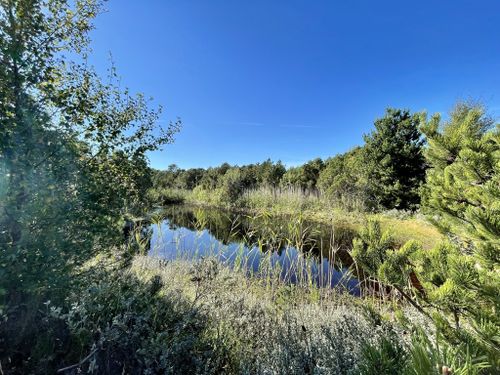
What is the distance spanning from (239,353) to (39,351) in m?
1.21

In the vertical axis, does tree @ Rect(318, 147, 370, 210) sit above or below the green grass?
above

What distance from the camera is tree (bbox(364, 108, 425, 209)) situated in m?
10.1

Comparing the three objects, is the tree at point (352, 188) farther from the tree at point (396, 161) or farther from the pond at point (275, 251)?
the pond at point (275, 251)

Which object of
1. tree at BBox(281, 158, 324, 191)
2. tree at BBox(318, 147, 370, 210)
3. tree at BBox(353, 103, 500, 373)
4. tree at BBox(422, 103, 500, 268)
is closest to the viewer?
tree at BBox(353, 103, 500, 373)

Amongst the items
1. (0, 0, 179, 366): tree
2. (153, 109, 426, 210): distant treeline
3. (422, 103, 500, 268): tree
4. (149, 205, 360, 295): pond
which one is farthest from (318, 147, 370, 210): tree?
(0, 0, 179, 366): tree

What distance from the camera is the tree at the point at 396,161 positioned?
10.1 m

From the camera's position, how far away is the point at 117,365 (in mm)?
1397

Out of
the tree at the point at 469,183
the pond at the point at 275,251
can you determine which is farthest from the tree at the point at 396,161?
the tree at the point at 469,183

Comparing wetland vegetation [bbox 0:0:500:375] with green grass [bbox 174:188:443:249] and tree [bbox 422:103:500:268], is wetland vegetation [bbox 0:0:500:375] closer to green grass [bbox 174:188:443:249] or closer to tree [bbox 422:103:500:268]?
tree [bbox 422:103:500:268]

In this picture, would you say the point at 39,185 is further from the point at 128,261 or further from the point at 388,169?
the point at 388,169

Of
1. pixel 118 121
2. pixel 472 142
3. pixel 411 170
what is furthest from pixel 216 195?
pixel 472 142

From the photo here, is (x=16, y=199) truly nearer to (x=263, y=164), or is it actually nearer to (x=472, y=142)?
Answer: (x=472, y=142)

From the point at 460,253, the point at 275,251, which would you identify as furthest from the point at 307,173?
the point at 460,253

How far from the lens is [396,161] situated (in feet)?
34.1
